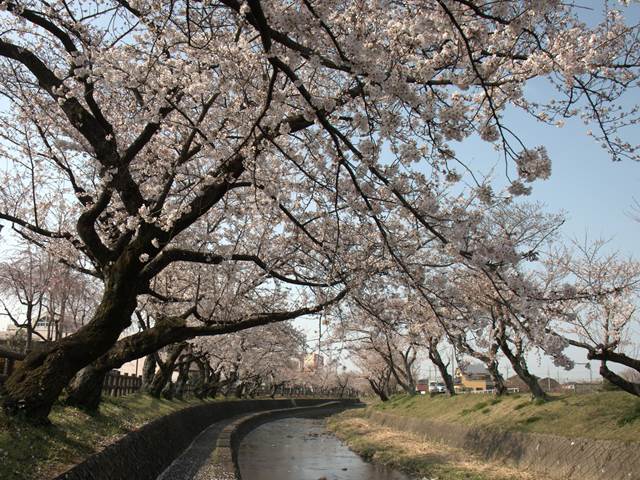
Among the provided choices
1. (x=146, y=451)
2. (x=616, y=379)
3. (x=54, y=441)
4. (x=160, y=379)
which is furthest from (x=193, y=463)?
(x=616, y=379)

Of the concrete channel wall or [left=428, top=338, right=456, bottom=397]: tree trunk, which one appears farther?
[left=428, top=338, right=456, bottom=397]: tree trunk

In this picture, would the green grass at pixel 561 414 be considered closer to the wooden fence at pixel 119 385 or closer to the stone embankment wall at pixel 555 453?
the stone embankment wall at pixel 555 453

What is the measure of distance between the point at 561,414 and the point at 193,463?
355 inches

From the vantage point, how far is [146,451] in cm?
A: 1019

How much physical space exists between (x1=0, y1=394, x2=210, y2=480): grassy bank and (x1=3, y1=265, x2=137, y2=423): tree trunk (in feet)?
1.16

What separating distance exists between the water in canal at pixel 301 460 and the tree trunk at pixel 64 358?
8.49 metres

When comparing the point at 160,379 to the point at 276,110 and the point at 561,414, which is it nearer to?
the point at 561,414

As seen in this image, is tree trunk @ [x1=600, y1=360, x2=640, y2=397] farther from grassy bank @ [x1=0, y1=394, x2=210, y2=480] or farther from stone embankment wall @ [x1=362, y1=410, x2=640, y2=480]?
grassy bank @ [x1=0, y1=394, x2=210, y2=480]

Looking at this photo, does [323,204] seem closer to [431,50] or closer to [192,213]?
[192,213]

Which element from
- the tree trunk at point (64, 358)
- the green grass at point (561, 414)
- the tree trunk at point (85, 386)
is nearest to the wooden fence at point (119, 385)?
the tree trunk at point (85, 386)

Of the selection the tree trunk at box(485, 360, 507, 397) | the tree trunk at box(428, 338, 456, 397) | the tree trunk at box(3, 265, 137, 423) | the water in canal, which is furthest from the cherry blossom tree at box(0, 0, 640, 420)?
the tree trunk at box(428, 338, 456, 397)

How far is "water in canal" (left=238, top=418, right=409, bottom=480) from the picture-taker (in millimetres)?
15406

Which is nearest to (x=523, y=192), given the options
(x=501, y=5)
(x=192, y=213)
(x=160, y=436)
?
(x=501, y=5)

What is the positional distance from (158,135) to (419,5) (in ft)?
20.9
